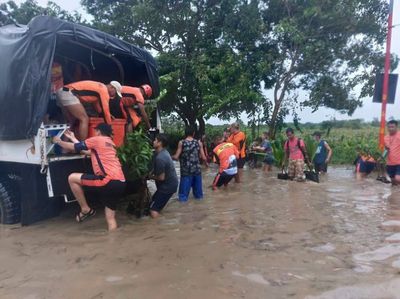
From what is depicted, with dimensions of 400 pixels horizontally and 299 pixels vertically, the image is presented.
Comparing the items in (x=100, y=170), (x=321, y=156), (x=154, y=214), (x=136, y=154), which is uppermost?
A: (x=136, y=154)

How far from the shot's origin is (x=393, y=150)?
8.10 meters

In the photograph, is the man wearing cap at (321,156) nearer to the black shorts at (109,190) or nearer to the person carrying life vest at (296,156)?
the person carrying life vest at (296,156)

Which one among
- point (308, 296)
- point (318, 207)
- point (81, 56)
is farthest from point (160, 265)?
point (81, 56)

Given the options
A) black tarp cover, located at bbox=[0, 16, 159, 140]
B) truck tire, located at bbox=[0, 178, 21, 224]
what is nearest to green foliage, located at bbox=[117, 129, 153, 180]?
black tarp cover, located at bbox=[0, 16, 159, 140]

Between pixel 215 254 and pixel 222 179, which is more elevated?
pixel 222 179

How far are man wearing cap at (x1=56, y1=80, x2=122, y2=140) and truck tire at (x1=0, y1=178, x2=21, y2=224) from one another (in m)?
1.10

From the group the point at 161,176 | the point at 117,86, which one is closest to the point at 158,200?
the point at 161,176

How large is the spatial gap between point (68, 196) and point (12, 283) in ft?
5.73

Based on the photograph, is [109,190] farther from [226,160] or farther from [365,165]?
[365,165]

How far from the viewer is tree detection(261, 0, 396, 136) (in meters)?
13.1

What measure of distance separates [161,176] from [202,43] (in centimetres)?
933

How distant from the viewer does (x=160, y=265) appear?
3.98 meters

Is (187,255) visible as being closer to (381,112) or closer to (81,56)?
(81,56)

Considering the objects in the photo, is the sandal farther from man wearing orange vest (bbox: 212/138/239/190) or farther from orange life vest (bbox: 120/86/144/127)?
man wearing orange vest (bbox: 212/138/239/190)
